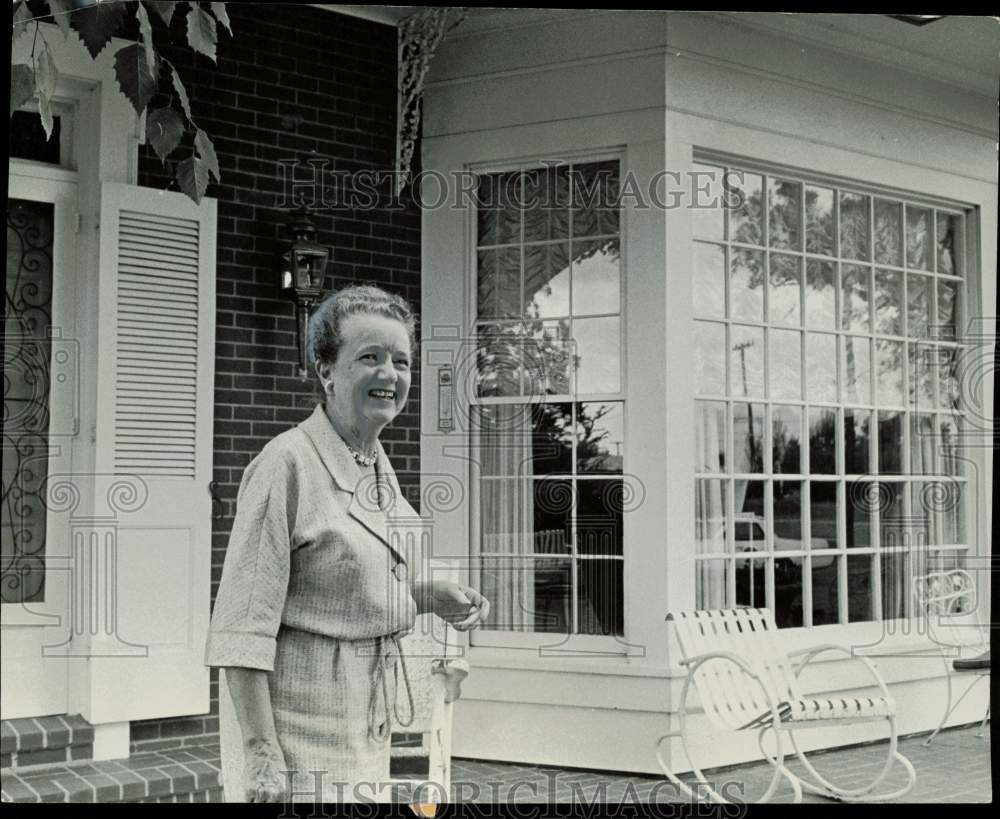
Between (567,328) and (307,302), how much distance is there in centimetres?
108

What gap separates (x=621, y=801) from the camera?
462 centimetres

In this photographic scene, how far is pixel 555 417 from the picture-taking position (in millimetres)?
4895

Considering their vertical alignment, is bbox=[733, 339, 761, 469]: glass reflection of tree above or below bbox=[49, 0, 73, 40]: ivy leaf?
below

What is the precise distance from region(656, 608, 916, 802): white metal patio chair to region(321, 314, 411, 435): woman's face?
2.10 metres

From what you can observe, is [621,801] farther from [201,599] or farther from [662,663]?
[201,599]

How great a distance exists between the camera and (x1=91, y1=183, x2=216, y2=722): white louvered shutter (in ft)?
14.5

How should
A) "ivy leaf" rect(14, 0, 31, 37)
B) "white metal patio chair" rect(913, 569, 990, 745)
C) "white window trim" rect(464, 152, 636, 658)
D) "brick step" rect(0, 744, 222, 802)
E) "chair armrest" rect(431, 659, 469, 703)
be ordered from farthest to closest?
"white metal patio chair" rect(913, 569, 990, 745), "white window trim" rect(464, 152, 636, 658), "brick step" rect(0, 744, 222, 802), "ivy leaf" rect(14, 0, 31, 37), "chair armrest" rect(431, 659, 469, 703)

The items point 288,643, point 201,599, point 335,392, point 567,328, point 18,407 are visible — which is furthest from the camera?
point 567,328

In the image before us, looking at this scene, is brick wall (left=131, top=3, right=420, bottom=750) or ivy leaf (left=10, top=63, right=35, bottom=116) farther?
brick wall (left=131, top=3, right=420, bottom=750)

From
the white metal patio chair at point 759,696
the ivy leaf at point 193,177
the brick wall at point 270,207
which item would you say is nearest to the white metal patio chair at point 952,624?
the white metal patio chair at point 759,696

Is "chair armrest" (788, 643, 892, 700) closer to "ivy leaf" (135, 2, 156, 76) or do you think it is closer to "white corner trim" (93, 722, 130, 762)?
"white corner trim" (93, 722, 130, 762)

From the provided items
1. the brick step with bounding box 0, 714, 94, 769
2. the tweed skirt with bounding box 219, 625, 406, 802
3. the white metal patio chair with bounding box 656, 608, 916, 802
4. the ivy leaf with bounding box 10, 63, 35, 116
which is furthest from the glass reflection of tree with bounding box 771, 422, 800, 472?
the ivy leaf with bounding box 10, 63, 35, 116

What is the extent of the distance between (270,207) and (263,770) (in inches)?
112

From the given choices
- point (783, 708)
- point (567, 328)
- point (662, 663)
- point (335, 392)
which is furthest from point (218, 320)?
point (783, 708)
